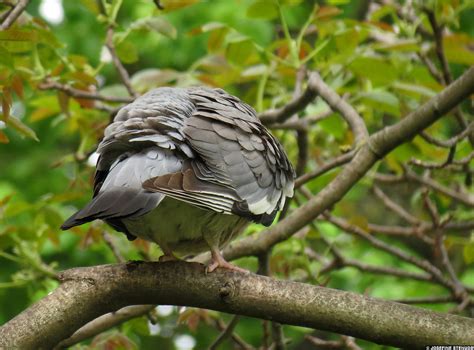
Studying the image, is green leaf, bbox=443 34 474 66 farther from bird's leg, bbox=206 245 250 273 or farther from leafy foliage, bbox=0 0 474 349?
bird's leg, bbox=206 245 250 273

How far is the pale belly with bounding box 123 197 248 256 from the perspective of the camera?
269cm

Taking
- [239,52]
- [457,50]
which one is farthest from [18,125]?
[457,50]

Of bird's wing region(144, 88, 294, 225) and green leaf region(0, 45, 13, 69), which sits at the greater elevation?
green leaf region(0, 45, 13, 69)

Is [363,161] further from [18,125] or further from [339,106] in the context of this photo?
[18,125]

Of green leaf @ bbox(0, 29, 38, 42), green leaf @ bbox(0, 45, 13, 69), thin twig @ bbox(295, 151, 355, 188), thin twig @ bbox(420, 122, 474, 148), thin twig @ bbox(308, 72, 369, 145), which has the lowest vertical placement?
thin twig @ bbox(295, 151, 355, 188)

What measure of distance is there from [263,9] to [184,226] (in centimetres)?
123

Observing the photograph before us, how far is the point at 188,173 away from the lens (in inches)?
98.0

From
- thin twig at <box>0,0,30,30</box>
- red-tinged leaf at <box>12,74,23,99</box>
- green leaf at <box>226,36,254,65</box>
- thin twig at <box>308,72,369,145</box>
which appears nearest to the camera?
thin twig at <box>0,0,30,30</box>

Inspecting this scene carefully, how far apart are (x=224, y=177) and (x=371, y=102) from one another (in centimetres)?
118

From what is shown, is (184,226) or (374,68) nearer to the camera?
(184,226)

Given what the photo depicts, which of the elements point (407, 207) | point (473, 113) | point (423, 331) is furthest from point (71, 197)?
point (407, 207)

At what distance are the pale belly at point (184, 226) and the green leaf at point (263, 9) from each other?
1.07 metres

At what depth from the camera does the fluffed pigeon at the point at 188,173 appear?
238cm

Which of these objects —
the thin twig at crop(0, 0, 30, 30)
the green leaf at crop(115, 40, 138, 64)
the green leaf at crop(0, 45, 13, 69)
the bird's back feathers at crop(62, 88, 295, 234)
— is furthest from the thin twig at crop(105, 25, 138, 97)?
the green leaf at crop(0, 45, 13, 69)
